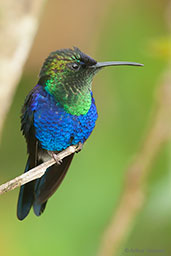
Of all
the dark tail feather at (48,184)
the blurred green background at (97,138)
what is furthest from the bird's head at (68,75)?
the blurred green background at (97,138)

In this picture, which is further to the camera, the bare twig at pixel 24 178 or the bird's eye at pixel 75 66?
the bird's eye at pixel 75 66

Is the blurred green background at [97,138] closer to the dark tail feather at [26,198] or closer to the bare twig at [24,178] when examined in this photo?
the dark tail feather at [26,198]

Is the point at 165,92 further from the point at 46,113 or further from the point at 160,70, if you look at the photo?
the point at 160,70

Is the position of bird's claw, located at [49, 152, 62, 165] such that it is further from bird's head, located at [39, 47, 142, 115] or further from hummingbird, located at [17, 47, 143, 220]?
bird's head, located at [39, 47, 142, 115]

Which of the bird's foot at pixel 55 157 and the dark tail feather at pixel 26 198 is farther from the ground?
the bird's foot at pixel 55 157

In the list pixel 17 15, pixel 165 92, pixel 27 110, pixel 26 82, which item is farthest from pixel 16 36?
pixel 26 82

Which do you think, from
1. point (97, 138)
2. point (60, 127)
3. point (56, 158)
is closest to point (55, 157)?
point (56, 158)

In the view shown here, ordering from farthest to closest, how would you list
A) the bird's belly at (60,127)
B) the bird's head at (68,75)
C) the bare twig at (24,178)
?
the bird's belly at (60,127) < the bird's head at (68,75) < the bare twig at (24,178)

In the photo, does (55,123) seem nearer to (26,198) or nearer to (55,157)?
(55,157)
